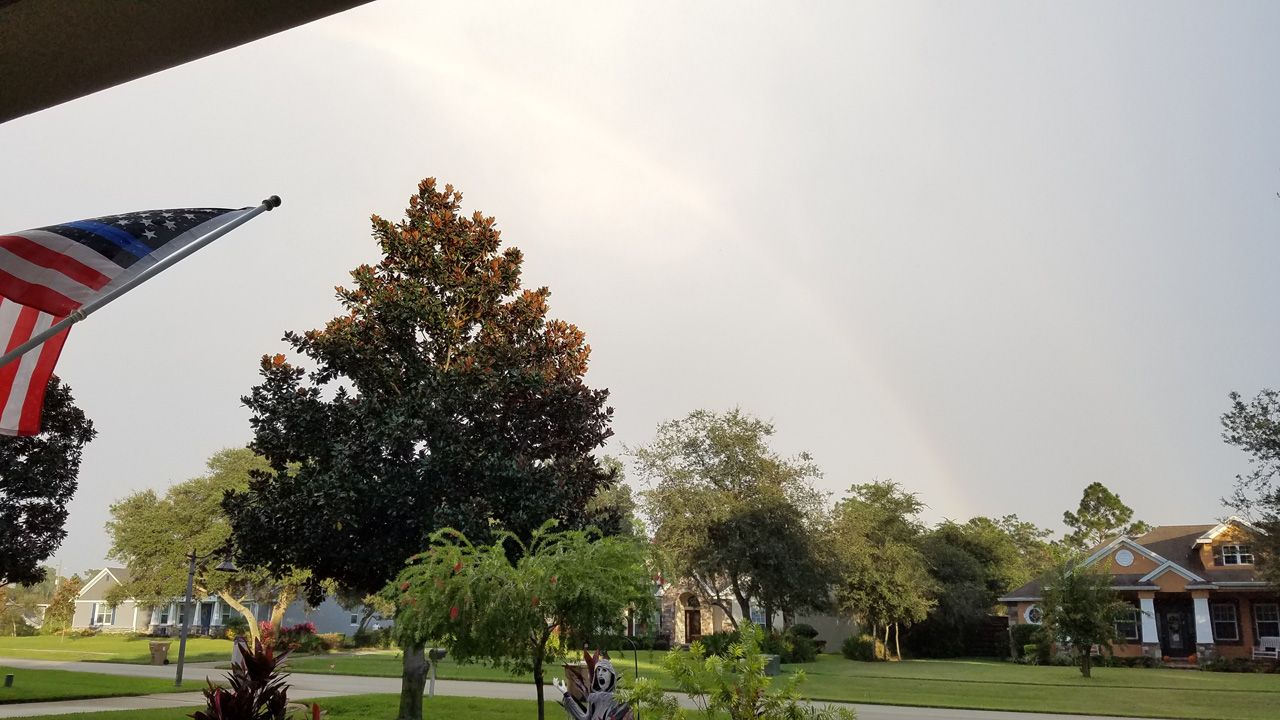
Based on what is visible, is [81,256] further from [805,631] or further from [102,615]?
[102,615]

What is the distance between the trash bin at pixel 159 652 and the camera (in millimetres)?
36125

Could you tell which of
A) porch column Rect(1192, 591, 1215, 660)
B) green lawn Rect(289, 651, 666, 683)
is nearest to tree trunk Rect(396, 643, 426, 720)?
green lawn Rect(289, 651, 666, 683)

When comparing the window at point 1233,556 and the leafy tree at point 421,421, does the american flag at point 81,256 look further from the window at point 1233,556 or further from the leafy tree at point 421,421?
the window at point 1233,556

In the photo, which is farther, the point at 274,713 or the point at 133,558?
the point at 133,558

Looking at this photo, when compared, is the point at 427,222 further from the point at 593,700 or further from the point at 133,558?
the point at 133,558

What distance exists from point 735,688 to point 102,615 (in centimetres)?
8835

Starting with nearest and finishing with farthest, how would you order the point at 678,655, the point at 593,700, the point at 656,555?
the point at 678,655 < the point at 593,700 < the point at 656,555

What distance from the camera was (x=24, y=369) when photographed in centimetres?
577

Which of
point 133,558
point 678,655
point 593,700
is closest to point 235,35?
point 678,655

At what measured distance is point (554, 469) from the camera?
58.7 ft

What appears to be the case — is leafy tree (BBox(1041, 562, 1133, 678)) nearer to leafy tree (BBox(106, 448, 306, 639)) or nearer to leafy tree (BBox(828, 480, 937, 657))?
leafy tree (BBox(828, 480, 937, 657))

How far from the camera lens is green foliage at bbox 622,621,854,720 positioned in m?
6.82

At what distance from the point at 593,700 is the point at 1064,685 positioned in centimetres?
2415

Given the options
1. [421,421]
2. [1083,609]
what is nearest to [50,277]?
[421,421]
